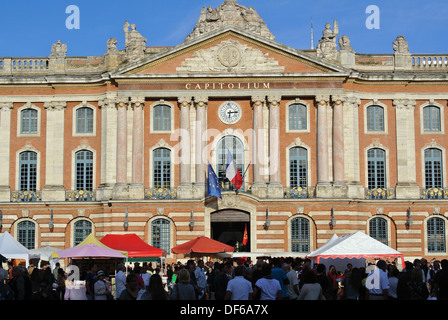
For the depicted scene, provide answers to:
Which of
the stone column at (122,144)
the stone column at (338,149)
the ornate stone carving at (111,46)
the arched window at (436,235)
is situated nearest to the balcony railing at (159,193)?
the stone column at (122,144)

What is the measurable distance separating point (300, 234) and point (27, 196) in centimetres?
1651

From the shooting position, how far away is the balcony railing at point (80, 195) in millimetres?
47656

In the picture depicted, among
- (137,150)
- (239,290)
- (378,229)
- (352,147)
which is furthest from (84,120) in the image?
(239,290)

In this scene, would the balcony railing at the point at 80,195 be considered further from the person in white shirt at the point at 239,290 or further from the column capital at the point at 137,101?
the person in white shirt at the point at 239,290

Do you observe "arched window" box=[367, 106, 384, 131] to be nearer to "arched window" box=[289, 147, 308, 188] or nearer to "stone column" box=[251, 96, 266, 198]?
"arched window" box=[289, 147, 308, 188]

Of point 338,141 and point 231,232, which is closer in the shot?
point 338,141

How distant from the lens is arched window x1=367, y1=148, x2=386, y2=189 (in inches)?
1896

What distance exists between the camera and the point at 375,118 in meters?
48.8

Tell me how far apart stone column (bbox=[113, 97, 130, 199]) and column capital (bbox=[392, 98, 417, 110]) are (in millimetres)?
16252

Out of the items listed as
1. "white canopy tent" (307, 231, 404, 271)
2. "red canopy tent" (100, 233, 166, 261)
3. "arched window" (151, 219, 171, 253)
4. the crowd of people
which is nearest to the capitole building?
"arched window" (151, 219, 171, 253)

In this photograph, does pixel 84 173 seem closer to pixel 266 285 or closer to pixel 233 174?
pixel 233 174
